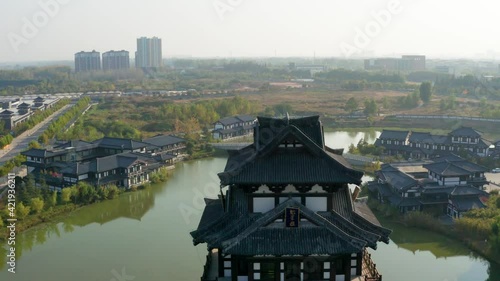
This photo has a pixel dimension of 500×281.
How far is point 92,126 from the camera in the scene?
4341 cm

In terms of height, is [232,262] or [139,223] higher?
[232,262]

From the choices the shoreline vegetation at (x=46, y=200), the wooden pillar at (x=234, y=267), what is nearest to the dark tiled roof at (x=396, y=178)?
the shoreline vegetation at (x=46, y=200)

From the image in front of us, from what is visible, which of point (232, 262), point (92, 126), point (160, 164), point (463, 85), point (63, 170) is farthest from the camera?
point (463, 85)

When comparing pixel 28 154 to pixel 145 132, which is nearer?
pixel 28 154

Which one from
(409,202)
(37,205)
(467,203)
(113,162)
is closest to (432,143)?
(409,202)

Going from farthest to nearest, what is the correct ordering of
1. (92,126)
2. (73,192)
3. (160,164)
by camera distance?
(92,126) → (160,164) → (73,192)

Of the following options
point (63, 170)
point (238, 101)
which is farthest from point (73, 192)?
point (238, 101)

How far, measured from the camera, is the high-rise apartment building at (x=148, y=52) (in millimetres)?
127938

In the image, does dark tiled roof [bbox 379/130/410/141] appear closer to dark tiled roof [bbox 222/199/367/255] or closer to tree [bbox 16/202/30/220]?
tree [bbox 16/202/30/220]

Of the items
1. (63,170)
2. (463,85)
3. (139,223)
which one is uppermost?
(463,85)

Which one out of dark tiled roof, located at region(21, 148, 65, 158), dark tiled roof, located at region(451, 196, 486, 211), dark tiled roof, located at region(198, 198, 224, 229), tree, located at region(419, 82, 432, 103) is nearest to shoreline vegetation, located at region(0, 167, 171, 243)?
dark tiled roof, located at region(21, 148, 65, 158)

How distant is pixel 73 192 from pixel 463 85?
65573 mm

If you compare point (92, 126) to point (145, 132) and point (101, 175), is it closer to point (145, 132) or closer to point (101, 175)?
point (145, 132)

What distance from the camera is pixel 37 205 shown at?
22125mm
